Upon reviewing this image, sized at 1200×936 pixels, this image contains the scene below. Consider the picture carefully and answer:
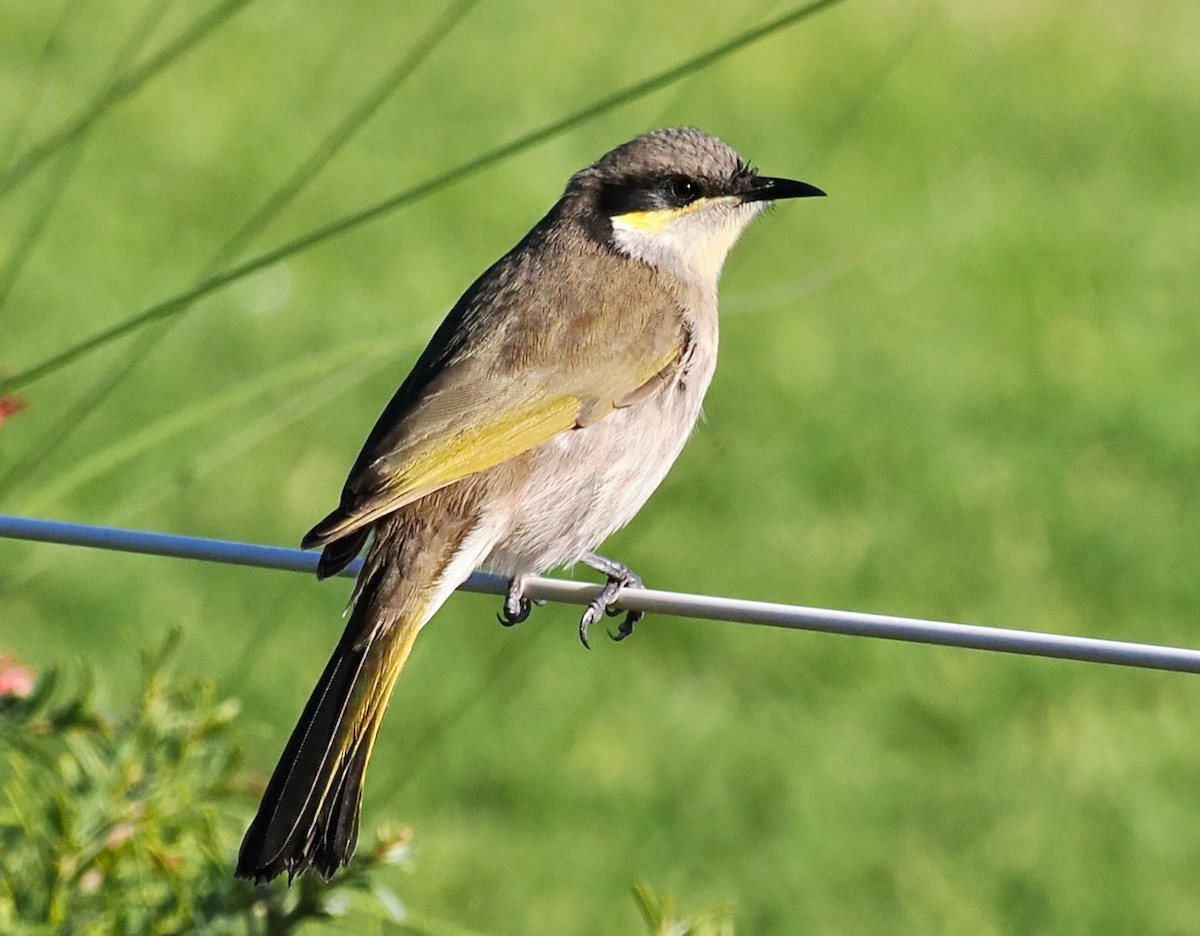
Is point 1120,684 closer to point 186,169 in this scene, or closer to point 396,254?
point 396,254

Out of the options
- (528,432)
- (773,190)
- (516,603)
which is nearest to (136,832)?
(516,603)

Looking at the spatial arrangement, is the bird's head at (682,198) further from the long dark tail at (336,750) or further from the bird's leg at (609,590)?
the long dark tail at (336,750)

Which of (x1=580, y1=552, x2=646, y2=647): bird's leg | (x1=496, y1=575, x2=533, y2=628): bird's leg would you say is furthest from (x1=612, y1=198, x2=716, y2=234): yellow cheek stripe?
(x1=496, y1=575, x2=533, y2=628): bird's leg

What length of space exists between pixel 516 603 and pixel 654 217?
106 cm

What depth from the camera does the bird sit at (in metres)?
3.49

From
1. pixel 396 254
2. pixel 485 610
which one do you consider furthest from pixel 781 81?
pixel 485 610

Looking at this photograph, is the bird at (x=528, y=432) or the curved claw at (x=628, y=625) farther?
the curved claw at (x=628, y=625)

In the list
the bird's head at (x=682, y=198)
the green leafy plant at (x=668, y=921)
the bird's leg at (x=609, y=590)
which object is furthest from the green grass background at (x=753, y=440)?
the green leafy plant at (x=668, y=921)

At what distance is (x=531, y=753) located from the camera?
6.43 m

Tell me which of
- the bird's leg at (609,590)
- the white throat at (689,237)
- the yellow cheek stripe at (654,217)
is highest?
the yellow cheek stripe at (654,217)

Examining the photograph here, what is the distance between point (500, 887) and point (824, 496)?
241 centimetres

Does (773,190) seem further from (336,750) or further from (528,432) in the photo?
(336,750)

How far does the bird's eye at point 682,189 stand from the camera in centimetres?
475

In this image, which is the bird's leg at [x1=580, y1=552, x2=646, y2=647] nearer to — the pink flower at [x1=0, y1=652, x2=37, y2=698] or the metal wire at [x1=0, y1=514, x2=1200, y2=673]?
the metal wire at [x1=0, y1=514, x2=1200, y2=673]
